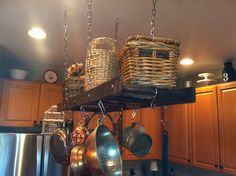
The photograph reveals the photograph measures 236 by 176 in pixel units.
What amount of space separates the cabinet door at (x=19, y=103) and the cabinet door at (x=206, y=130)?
1.83 m

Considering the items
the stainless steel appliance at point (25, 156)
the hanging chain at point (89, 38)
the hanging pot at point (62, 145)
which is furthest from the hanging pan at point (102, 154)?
the stainless steel appliance at point (25, 156)

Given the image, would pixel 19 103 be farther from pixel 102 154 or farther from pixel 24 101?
pixel 102 154

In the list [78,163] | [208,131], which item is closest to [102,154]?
[78,163]

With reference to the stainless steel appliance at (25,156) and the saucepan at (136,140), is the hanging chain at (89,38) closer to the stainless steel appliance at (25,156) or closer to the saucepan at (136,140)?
the saucepan at (136,140)

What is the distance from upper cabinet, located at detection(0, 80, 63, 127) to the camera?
2762 mm

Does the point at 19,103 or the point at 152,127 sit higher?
the point at 19,103

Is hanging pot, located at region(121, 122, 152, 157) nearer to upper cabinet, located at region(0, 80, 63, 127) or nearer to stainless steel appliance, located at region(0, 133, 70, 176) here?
stainless steel appliance, located at region(0, 133, 70, 176)

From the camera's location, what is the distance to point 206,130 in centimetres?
269

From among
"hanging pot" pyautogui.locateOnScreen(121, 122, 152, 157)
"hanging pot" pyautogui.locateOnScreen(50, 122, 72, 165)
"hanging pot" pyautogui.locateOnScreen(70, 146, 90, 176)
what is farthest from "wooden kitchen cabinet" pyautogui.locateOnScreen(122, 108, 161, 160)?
"hanging pot" pyautogui.locateOnScreen(70, 146, 90, 176)

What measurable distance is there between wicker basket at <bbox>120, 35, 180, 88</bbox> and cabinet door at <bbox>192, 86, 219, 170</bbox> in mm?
1969

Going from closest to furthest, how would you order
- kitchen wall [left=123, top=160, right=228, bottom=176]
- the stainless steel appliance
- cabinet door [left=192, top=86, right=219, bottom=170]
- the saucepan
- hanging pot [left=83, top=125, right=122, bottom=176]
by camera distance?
1. hanging pot [left=83, top=125, right=122, bottom=176]
2. the saucepan
3. the stainless steel appliance
4. cabinet door [left=192, top=86, right=219, bottom=170]
5. kitchen wall [left=123, top=160, right=228, bottom=176]

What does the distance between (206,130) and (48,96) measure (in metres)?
1.82

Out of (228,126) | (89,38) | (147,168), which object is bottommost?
(147,168)

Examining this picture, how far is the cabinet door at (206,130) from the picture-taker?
2.57 meters
